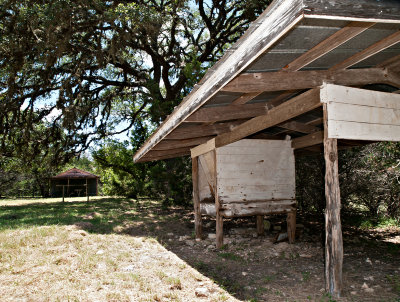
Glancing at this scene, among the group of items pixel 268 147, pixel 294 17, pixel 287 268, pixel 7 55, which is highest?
pixel 7 55

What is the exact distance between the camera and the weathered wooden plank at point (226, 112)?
14.2 feet

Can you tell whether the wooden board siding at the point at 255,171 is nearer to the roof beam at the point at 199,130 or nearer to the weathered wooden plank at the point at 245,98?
the roof beam at the point at 199,130

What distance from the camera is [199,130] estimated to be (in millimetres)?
5375

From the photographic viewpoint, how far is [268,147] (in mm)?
6137

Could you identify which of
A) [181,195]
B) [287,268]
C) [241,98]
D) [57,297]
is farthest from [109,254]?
[181,195]

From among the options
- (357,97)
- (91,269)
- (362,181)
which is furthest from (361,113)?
(362,181)

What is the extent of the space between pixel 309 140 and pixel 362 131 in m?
2.52

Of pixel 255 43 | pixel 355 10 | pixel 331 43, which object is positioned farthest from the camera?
pixel 331 43

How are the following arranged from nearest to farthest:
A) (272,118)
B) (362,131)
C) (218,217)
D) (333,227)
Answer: (333,227)
(362,131)
(272,118)
(218,217)

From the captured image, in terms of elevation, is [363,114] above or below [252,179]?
above

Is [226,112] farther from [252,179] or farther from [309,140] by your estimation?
[309,140]

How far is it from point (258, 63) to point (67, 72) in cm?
1129

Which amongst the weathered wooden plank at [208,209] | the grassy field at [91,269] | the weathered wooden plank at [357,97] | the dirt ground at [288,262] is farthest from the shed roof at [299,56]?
the weathered wooden plank at [208,209]

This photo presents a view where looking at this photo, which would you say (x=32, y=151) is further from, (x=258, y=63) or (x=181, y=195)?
(x=258, y=63)
